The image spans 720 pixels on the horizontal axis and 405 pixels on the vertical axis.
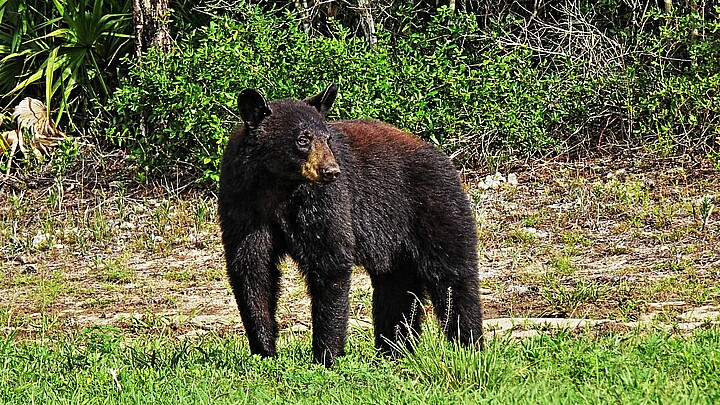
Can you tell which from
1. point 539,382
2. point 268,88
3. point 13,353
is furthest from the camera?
point 268,88

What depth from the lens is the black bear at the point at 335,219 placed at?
5.62 m

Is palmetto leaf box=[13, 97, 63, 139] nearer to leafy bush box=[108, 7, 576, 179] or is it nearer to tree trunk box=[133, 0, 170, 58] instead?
leafy bush box=[108, 7, 576, 179]

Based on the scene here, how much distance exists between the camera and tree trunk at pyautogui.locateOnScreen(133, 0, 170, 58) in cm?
1125

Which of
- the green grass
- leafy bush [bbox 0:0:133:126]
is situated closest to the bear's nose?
the green grass

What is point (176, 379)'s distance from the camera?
5.24m

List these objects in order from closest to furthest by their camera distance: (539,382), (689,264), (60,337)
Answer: (539,382) < (60,337) < (689,264)

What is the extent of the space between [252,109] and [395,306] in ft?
5.07

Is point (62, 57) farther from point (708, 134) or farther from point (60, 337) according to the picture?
point (708, 134)

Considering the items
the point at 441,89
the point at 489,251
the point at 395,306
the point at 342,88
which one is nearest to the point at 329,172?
the point at 395,306

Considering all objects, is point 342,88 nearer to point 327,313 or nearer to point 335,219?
A: point 335,219

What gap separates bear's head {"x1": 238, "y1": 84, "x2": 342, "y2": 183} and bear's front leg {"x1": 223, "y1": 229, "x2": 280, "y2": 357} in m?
0.39

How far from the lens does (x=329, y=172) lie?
5.42 m

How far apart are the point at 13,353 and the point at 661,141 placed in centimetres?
725

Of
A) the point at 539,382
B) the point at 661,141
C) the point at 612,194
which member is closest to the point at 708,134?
the point at 661,141
